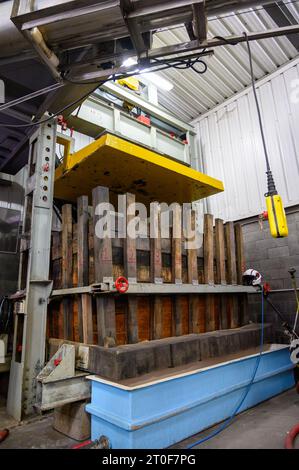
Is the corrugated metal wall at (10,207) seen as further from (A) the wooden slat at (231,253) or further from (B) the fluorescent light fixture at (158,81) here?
(A) the wooden slat at (231,253)

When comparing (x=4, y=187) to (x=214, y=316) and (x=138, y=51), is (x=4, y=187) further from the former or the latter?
(x=214, y=316)

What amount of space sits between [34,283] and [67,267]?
0.38m

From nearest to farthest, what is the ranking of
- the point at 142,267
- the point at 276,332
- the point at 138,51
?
the point at 138,51, the point at 142,267, the point at 276,332

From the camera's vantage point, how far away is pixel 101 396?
6.90ft

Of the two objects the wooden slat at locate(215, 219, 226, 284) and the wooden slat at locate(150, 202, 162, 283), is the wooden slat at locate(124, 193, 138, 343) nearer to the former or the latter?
the wooden slat at locate(150, 202, 162, 283)

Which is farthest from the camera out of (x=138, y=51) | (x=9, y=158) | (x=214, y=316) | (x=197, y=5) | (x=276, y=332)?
(x=9, y=158)

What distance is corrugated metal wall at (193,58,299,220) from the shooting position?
4.59m

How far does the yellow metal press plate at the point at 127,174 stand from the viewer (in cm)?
263

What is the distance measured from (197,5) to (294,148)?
10.7ft

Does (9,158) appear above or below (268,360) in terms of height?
above

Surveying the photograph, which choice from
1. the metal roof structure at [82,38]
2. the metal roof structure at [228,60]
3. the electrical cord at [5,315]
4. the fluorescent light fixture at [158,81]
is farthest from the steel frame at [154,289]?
the fluorescent light fixture at [158,81]

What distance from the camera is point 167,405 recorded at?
2.07 m

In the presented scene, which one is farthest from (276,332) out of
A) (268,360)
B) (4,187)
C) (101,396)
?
(4,187)

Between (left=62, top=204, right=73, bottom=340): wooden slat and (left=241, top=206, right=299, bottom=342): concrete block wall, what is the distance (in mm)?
2915
